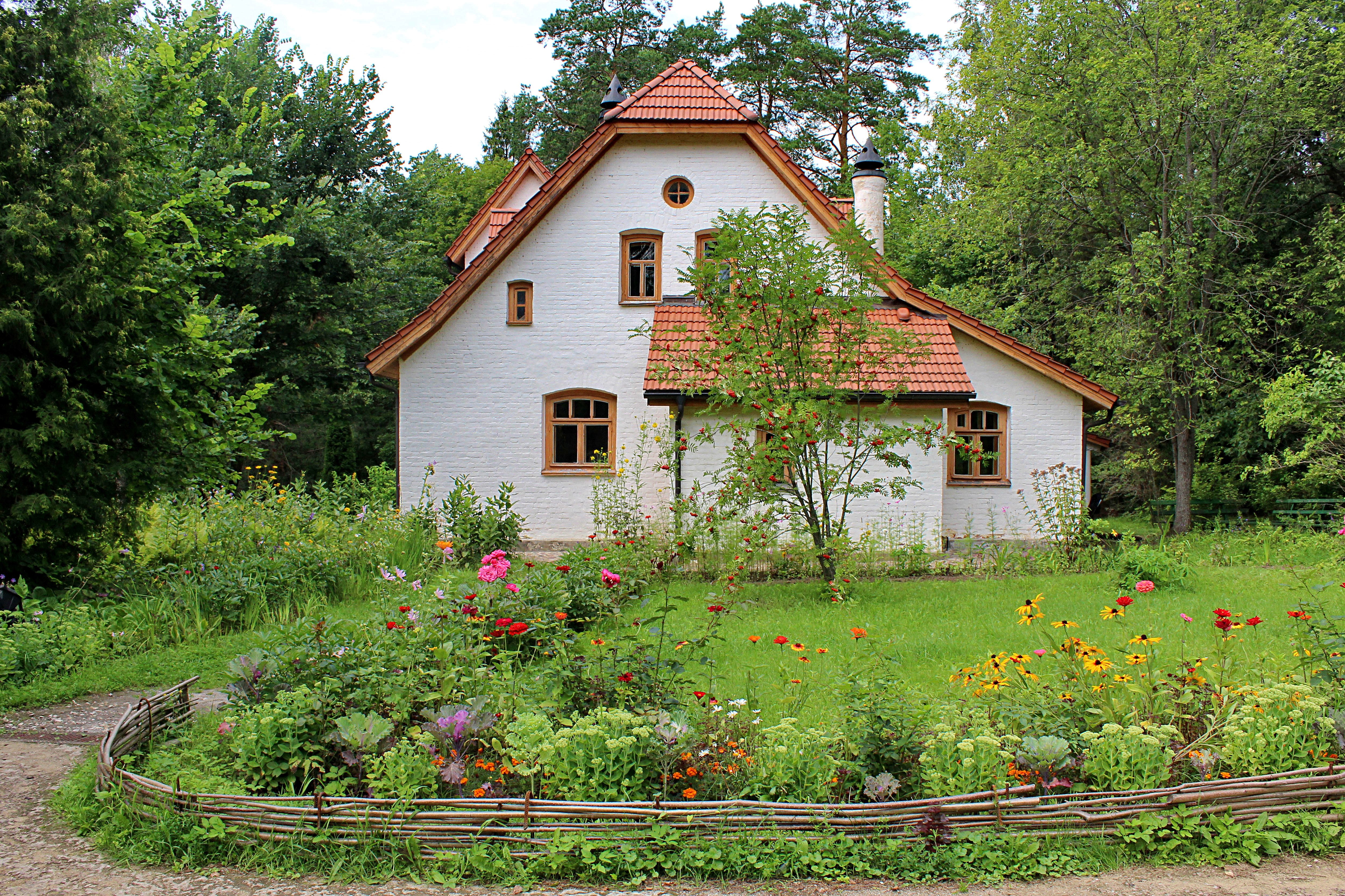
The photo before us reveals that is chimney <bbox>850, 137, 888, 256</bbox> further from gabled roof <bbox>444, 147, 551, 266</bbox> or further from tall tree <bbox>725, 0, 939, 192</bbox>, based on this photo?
tall tree <bbox>725, 0, 939, 192</bbox>

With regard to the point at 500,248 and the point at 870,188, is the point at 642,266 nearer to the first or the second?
the point at 500,248

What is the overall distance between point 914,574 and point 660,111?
8.57m

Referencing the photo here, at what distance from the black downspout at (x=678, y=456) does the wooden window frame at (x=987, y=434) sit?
489cm

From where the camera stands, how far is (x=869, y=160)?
609 inches

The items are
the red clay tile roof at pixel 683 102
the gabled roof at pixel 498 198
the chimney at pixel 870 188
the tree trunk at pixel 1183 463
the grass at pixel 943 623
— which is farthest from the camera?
the gabled roof at pixel 498 198

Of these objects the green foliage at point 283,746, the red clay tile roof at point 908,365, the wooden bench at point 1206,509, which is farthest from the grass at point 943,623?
the wooden bench at point 1206,509

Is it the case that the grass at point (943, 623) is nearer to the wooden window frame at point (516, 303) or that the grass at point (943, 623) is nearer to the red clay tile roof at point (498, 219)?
the wooden window frame at point (516, 303)

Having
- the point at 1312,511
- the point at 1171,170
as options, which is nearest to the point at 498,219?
the point at 1171,170

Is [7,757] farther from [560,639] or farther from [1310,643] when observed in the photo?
[1310,643]

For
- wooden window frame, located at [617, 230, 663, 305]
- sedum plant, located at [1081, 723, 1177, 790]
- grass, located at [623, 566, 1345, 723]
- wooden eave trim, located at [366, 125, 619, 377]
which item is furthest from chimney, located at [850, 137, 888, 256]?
sedum plant, located at [1081, 723, 1177, 790]

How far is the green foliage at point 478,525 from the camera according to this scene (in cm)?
1192

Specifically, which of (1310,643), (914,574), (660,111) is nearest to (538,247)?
(660,111)

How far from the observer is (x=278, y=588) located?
842 centimetres

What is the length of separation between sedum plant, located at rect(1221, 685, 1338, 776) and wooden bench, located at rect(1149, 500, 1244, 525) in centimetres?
1691
